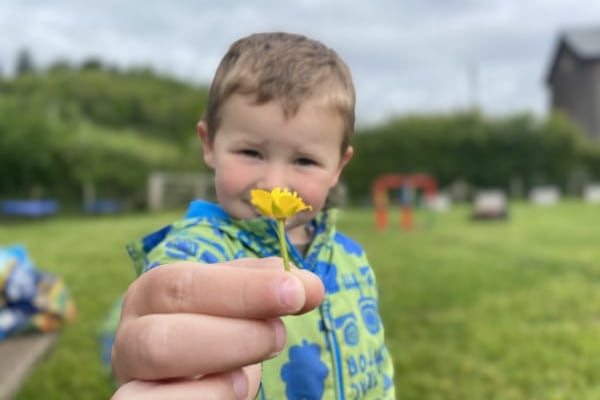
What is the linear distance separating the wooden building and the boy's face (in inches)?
1841

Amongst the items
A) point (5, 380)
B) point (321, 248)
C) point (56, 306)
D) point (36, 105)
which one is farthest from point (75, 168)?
point (321, 248)

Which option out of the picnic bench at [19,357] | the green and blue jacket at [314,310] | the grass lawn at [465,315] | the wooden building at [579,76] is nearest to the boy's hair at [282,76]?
the green and blue jacket at [314,310]

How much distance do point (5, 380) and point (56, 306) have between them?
175cm

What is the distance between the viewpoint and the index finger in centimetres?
61

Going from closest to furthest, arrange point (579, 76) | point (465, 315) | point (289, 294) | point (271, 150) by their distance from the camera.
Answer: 1. point (289, 294)
2. point (271, 150)
3. point (465, 315)
4. point (579, 76)

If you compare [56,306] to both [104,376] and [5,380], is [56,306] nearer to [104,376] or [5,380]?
[104,376]

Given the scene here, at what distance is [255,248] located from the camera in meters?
1.29

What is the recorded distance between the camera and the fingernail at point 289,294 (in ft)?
1.98

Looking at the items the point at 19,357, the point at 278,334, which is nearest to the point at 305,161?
the point at 278,334

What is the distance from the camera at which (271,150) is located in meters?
1.16

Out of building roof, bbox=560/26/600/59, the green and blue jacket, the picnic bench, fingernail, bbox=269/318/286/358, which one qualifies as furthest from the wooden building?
fingernail, bbox=269/318/286/358

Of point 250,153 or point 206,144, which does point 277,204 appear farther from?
point 206,144

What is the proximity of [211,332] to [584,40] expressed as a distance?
50.5m

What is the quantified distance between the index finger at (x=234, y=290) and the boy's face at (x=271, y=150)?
48 centimetres
